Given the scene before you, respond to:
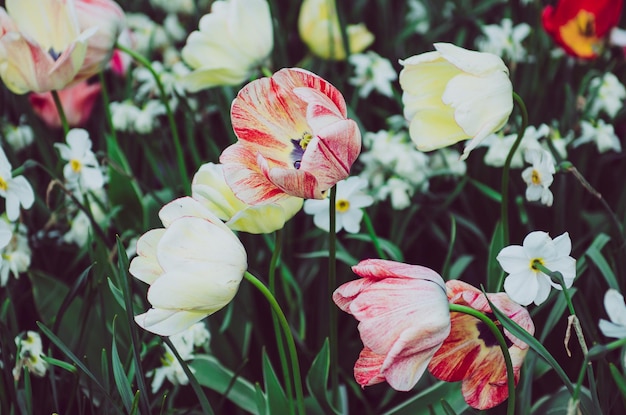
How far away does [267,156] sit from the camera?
0.59 meters

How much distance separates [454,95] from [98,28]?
405 mm

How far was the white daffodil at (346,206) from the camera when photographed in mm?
708

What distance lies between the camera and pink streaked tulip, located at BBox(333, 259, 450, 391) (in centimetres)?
48

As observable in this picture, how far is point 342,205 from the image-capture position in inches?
28.4

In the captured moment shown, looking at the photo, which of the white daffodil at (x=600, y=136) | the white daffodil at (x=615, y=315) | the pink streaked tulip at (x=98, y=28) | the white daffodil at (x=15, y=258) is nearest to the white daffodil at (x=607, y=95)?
the white daffodil at (x=600, y=136)

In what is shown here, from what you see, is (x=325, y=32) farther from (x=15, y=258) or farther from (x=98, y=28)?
(x=15, y=258)

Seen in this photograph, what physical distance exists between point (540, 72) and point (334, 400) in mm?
664

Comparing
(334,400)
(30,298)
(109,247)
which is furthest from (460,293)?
(30,298)

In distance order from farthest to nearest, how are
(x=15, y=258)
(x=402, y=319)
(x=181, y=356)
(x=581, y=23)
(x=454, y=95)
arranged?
(x=581, y=23), (x=15, y=258), (x=181, y=356), (x=454, y=95), (x=402, y=319)

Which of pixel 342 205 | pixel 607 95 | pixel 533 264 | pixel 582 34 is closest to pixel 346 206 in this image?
pixel 342 205

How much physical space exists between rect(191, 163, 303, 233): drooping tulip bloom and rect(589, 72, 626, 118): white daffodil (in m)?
0.57

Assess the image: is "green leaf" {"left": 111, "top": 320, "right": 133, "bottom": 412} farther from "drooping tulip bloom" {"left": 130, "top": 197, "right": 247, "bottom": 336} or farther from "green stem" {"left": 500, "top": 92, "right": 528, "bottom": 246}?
"green stem" {"left": 500, "top": 92, "right": 528, "bottom": 246}

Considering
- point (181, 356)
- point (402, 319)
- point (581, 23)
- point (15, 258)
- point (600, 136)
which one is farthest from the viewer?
point (581, 23)

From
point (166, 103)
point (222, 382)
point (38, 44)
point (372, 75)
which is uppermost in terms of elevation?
point (38, 44)
